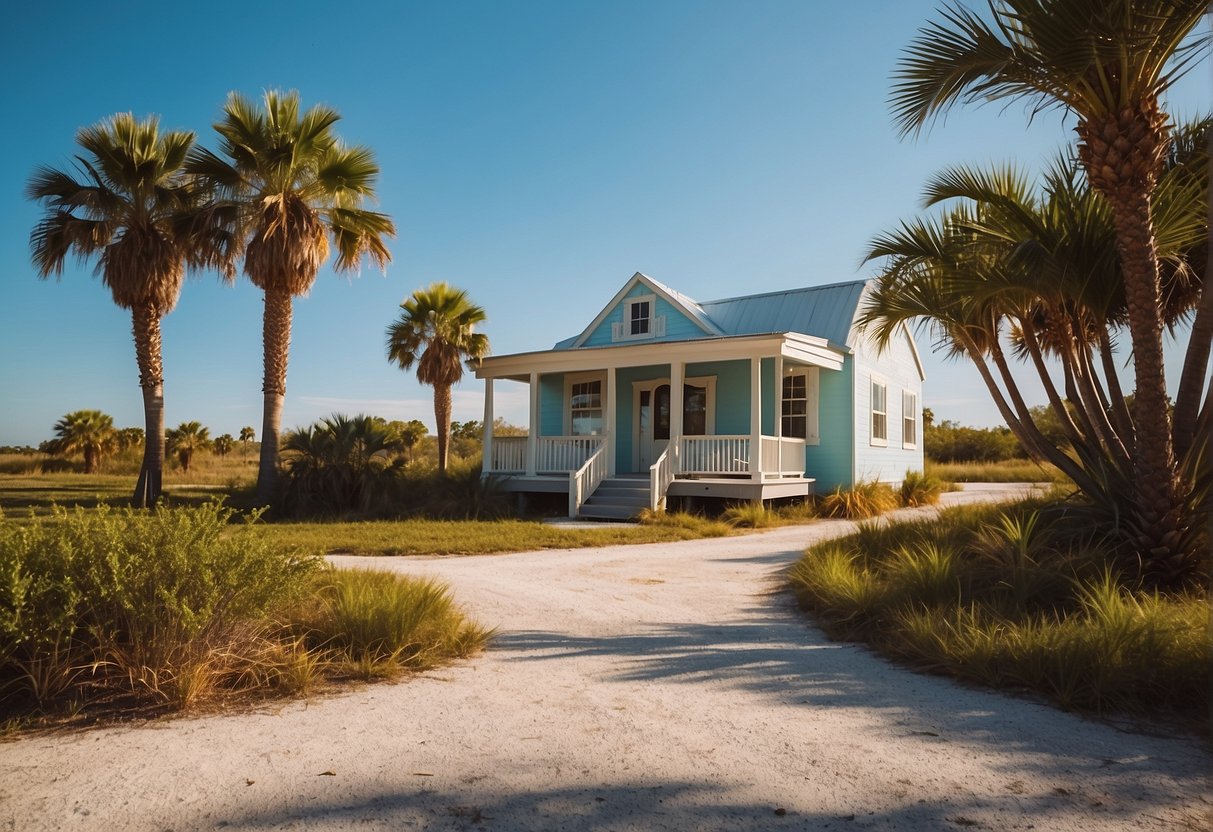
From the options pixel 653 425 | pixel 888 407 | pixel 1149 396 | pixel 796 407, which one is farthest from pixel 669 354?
pixel 1149 396

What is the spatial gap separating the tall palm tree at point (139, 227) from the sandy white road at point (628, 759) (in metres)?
15.8

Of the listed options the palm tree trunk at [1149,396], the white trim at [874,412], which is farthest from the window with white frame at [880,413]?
the palm tree trunk at [1149,396]

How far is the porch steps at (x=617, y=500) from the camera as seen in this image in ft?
51.5

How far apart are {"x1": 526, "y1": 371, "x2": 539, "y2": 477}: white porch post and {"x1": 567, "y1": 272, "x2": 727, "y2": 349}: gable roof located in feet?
11.5

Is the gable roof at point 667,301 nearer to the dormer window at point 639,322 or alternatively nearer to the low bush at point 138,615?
the dormer window at point 639,322

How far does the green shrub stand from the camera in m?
16.8

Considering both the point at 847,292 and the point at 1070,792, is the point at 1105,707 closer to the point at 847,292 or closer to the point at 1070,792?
the point at 1070,792

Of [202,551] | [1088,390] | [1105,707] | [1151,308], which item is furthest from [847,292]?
[202,551]

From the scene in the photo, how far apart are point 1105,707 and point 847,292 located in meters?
16.5

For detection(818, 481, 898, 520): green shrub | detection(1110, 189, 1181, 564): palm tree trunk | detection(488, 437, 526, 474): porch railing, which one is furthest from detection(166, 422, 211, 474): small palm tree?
detection(1110, 189, 1181, 564): palm tree trunk

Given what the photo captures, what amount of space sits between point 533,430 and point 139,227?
395 inches

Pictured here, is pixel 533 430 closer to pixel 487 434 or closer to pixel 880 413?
pixel 487 434

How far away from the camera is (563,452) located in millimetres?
17859

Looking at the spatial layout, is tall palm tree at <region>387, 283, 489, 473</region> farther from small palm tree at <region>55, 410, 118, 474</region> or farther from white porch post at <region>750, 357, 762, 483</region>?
small palm tree at <region>55, 410, 118, 474</region>
